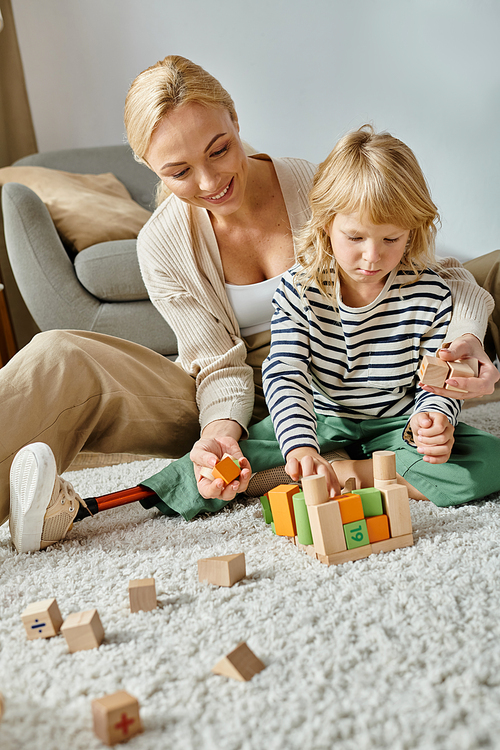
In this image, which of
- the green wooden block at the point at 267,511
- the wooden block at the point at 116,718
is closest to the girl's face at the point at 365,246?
the green wooden block at the point at 267,511

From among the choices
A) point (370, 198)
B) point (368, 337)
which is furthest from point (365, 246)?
point (368, 337)

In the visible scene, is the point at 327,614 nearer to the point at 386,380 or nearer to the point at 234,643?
the point at 234,643

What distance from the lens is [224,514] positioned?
3.28 ft

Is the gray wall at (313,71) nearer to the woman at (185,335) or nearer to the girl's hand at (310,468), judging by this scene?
the woman at (185,335)

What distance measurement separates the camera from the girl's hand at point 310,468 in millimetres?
833

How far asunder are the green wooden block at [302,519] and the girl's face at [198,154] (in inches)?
22.3

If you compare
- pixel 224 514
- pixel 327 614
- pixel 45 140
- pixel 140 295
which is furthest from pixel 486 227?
pixel 45 140

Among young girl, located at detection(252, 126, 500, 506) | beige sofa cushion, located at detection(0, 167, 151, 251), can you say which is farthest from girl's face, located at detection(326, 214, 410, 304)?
beige sofa cushion, located at detection(0, 167, 151, 251)

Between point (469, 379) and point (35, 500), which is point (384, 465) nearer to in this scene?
point (469, 379)

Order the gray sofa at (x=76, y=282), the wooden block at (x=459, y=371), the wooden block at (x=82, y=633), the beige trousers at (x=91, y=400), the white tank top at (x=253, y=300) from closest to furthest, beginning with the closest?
the wooden block at (x=82, y=633)
the wooden block at (x=459, y=371)
the beige trousers at (x=91, y=400)
the white tank top at (x=253, y=300)
the gray sofa at (x=76, y=282)

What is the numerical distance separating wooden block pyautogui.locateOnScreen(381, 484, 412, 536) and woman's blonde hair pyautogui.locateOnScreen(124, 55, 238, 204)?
0.71 metres

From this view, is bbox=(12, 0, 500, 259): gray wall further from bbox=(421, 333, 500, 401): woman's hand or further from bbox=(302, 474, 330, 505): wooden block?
bbox=(302, 474, 330, 505): wooden block

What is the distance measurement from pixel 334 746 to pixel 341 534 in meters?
0.32

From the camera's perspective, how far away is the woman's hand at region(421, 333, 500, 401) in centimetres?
84
